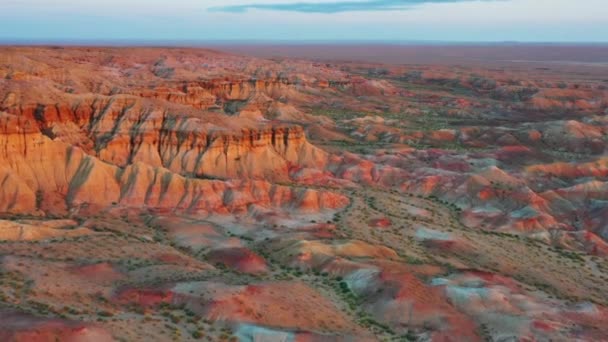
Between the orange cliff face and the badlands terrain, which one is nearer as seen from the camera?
the badlands terrain

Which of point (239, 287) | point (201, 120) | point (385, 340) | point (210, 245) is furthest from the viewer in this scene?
point (201, 120)

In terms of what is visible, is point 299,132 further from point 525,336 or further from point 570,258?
point 525,336

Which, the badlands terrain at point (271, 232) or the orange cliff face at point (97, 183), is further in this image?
the orange cliff face at point (97, 183)

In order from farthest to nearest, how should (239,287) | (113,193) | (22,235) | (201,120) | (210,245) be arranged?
(201,120) → (113,193) → (210,245) → (22,235) → (239,287)

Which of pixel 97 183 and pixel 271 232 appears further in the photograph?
pixel 97 183

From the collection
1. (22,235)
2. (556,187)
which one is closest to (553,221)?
(556,187)

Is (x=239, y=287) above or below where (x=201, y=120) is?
below

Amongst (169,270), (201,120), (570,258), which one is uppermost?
(201,120)

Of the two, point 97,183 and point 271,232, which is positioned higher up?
point 97,183
